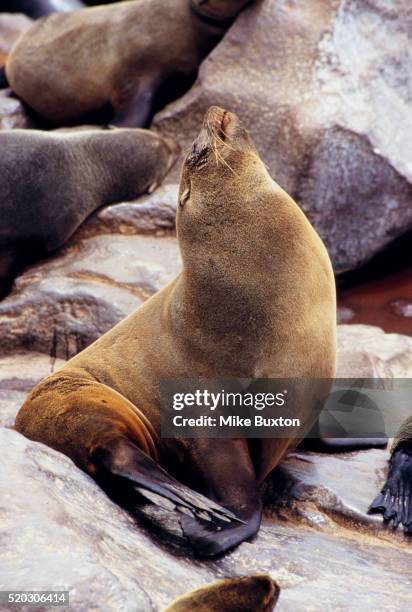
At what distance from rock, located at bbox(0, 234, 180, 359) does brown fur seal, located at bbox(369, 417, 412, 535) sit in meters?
2.09

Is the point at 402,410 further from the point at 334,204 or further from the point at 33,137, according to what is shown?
the point at 33,137

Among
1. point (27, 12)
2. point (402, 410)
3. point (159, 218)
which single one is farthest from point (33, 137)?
point (27, 12)

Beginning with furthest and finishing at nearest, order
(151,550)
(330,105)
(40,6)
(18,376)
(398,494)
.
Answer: (40,6) < (330,105) < (18,376) < (398,494) < (151,550)

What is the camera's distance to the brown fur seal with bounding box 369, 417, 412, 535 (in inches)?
152

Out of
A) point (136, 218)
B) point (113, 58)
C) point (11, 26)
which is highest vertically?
point (113, 58)

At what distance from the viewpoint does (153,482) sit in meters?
3.29

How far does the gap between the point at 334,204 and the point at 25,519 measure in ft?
16.4

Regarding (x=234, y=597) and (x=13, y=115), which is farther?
(x=13, y=115)

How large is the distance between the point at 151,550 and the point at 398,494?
1.30 meters

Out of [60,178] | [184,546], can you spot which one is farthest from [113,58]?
[184,546]

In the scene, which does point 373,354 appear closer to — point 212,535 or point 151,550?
point 212,535

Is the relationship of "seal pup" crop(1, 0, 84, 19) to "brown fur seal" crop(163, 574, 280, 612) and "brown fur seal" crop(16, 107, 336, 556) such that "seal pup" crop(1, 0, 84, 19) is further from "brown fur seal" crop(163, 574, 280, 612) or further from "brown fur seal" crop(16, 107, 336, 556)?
"brown fur seal" crop(163, 574, 280, 612)

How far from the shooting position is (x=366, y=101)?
7387 millimetres

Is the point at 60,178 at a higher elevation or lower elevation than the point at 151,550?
lower
